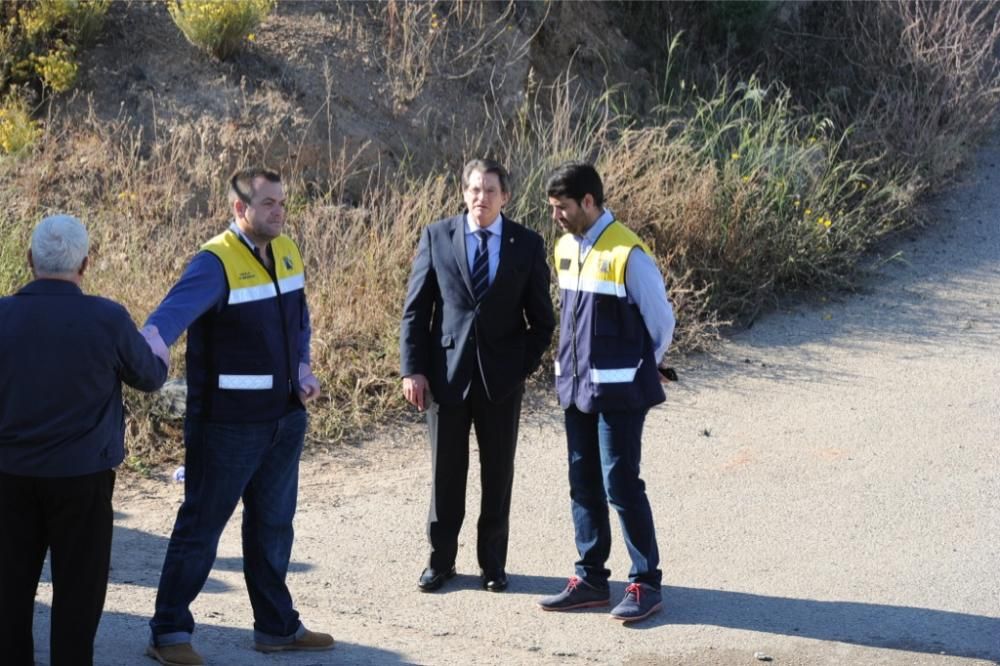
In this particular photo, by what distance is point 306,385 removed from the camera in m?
5.17

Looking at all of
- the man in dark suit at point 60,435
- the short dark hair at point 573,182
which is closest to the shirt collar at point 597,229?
the short dark hair at point 573,182

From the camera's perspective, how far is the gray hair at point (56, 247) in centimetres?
429

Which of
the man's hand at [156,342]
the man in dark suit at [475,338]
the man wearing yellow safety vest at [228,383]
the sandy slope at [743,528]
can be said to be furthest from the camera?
the man in dark suit at [475,338]

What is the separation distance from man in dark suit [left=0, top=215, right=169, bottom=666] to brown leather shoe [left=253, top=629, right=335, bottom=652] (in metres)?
0.90

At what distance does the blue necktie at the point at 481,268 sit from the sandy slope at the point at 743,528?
1383 mm

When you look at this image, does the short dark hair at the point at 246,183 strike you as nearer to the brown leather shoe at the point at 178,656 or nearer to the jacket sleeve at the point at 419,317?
the jacket sleeve at the point at 419,317

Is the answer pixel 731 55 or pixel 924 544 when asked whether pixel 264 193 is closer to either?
pixel 924 544

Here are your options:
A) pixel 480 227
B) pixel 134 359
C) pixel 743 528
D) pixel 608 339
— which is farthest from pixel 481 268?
pixel 743 528

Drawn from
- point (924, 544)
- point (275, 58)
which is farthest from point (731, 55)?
point (924, 544)

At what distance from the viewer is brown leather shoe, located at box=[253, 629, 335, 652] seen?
525 centimetres

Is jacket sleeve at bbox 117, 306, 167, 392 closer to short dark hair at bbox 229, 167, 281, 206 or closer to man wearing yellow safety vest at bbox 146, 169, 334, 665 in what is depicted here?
man wearing yellow safety vest at bbox 146, 169, 334, 665

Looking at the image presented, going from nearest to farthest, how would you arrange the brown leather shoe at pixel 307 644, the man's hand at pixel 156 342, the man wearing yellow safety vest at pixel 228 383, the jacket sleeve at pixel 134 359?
the jacket sleeve at pixel 134 359 → the man's hand at pixel 156 342 → the man wearing yellow safety vest at pixel 228 383 → the brown leather shoe at pixel 307 644

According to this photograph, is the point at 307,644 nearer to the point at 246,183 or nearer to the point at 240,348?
the point at 240,348

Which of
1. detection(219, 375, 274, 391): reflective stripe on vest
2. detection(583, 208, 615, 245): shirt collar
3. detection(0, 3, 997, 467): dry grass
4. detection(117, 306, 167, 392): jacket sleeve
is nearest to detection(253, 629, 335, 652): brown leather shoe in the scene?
detection(219, 375, 274, 391): reflective stripe on vest
